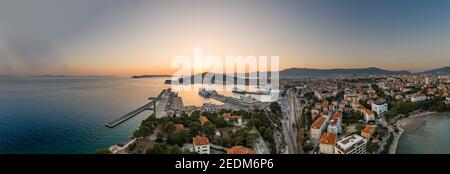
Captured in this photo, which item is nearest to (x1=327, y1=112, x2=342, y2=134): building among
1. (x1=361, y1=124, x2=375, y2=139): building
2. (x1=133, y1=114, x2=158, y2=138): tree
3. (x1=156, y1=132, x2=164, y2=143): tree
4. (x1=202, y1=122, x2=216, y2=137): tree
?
(x1=361, y1=124, x2=375, y2=139): building

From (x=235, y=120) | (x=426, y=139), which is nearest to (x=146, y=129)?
(x=235, y=120)

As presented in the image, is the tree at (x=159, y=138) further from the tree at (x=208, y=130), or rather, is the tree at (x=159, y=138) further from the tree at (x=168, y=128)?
the tree at (x=208, y=130)

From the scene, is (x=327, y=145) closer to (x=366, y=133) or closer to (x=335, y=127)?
(x=366, y=133)

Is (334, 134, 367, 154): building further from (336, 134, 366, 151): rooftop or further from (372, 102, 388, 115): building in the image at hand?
(372, 102, 388, 115): building

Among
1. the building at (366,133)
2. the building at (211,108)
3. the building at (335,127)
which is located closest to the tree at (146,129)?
the building at (211,108)

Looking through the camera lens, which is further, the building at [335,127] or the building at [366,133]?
the building at [335,127]
